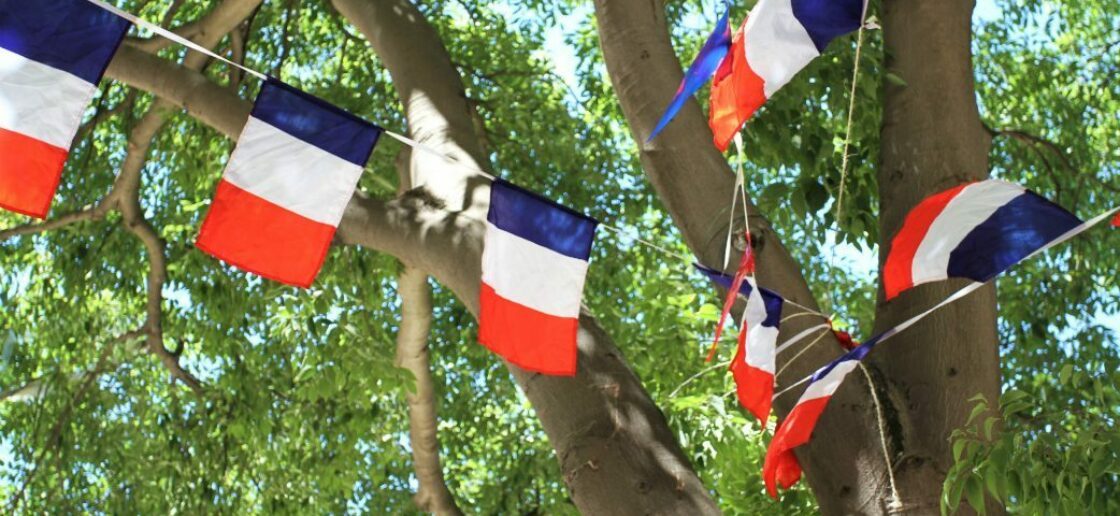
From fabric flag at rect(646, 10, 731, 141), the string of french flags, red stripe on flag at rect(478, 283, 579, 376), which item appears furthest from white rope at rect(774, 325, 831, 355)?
fabric flag at rect(646, 10, 731, 141)

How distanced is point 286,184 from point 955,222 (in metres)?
1.85

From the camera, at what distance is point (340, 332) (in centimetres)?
651

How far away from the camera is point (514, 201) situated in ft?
13.5

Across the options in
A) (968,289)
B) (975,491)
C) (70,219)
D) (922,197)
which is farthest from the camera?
(70,219)

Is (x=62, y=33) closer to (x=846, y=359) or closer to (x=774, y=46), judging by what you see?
(x=774, y=46)

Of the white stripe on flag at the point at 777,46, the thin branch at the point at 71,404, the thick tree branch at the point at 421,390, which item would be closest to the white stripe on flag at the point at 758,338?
the white stripe on flag at the point at 777,46

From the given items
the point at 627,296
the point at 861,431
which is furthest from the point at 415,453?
the point at 861,431

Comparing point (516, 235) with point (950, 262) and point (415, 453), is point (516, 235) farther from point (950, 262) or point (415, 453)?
point (415, 453)

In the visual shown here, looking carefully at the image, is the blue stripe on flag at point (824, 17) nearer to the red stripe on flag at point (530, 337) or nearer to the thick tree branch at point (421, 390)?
the red stripe on flag at point (530, 337)

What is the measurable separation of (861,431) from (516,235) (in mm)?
1205

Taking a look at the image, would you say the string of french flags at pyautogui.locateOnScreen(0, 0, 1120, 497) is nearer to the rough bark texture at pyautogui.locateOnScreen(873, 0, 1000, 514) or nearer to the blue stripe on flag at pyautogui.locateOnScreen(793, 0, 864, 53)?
the blue stripe on flag at pyautogui.locateOnScreen(793, 0, 864, 53)

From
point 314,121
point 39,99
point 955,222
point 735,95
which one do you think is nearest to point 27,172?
point 39,99

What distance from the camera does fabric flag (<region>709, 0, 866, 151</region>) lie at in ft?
12.1

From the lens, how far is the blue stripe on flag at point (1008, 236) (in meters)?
3.71
